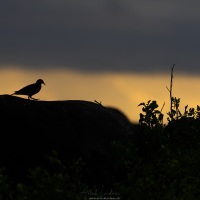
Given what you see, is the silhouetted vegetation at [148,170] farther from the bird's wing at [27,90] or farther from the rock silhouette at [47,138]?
the bird's wing at [27,90]

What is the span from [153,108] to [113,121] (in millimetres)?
4155

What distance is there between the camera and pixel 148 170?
9.70 m

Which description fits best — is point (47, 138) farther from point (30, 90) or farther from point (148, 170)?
point (148, 170)

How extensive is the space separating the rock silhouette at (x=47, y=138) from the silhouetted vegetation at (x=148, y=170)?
15.2 inches

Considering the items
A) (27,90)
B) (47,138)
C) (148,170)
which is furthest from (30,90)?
(148,170)

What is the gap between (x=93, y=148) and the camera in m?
16.6

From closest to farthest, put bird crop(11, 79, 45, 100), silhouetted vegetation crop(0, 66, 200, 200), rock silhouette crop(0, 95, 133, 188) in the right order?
silhouetted vegetation crop(0, 66, 200, 200)
rock silhouette crop(0, 95, 133, 188)
bird crop(11, 79, 45, 100)

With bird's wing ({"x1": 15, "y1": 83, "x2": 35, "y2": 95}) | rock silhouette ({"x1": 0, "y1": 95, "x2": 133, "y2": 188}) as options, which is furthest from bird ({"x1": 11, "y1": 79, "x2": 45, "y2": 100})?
rock silhouette ({"x1": 0, "y1": 95, "x2": 133, "y2": 188})

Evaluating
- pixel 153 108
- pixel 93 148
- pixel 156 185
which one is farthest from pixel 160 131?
pixel 156 185

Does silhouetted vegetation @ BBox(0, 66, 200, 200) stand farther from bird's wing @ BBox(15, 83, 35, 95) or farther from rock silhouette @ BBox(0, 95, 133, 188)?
bird's wing @ BBox(15, 83, 35, 95)

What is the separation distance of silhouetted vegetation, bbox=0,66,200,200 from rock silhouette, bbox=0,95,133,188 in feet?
1.27

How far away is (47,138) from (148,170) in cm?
706

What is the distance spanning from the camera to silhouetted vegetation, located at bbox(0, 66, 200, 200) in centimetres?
878

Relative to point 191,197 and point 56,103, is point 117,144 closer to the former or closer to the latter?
point 191,197
